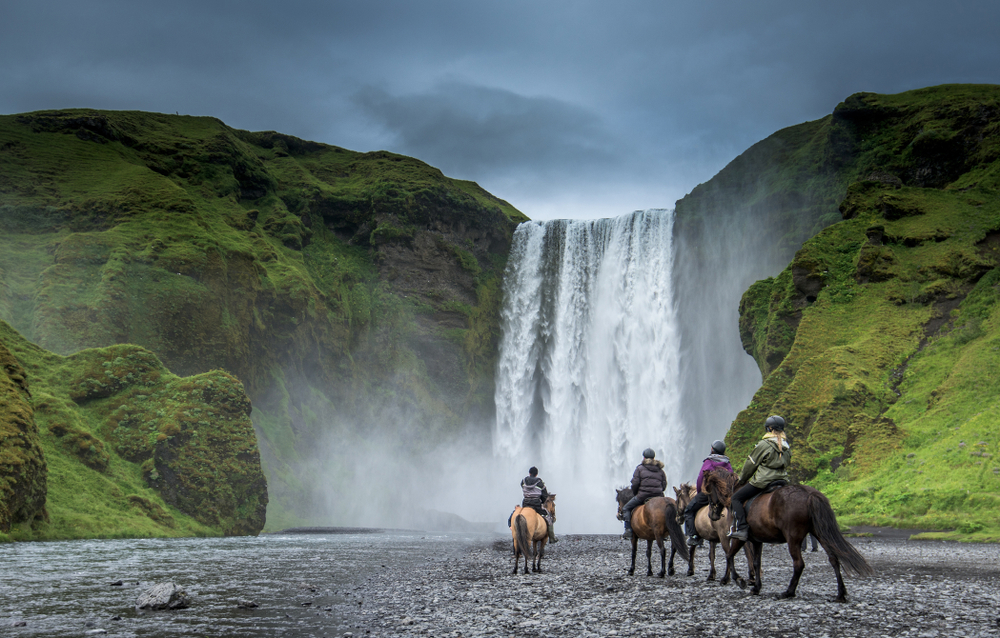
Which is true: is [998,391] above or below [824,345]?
below

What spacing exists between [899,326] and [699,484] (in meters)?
32.2

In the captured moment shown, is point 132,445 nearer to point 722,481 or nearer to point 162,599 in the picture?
point 162,599

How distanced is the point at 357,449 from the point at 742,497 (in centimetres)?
6326

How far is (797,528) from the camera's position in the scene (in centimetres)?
1120

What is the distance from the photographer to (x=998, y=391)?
31.8 meters

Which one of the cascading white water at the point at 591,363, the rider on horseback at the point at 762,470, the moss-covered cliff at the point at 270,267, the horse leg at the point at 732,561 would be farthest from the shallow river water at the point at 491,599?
the cascading white water at the point at 591,363

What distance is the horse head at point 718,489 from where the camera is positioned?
1430cm

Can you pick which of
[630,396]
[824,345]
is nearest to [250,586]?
[824,345]

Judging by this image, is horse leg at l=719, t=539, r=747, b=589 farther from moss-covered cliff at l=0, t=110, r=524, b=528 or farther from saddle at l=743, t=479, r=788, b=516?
moss-covered cliff at l=0, t=110, r=524, b=528

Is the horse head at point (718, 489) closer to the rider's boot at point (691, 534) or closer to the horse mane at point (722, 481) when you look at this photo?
the horse mane at point (722, 481)

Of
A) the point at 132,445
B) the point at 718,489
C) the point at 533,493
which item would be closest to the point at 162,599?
the point at 533,493

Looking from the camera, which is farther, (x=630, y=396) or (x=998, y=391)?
(x=630, y=396)

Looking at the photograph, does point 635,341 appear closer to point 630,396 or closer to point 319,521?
point 630,396

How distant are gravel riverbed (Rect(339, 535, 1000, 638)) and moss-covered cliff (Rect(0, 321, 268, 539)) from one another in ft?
76.0
